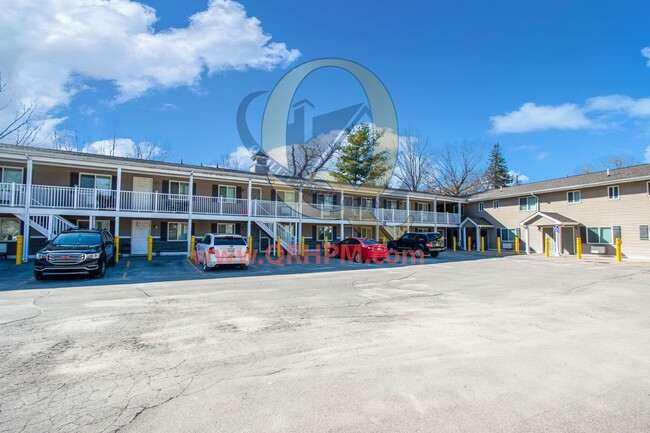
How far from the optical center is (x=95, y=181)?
797 inches

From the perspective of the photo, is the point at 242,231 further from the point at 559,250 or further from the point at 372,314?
the point at 559,250

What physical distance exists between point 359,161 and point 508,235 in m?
15.9

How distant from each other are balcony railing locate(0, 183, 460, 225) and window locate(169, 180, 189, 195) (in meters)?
1.39

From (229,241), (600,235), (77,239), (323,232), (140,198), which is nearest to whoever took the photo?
(77,239)

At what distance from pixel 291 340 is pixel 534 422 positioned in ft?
10.8

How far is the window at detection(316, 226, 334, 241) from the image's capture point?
93.3 feet

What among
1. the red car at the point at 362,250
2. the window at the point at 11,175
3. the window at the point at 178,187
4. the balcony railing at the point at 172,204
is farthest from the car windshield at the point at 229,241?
the window at the point at 11,175

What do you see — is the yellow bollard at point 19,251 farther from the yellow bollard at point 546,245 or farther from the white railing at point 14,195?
the yellow bollard at point 546,245

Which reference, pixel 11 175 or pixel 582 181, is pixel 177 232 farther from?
pixel 582 181

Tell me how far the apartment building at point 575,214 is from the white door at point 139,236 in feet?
90.9

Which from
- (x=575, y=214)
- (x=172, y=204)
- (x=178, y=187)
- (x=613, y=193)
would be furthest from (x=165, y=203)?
(x=613, y=193)

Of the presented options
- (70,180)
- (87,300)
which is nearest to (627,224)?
(87,300)

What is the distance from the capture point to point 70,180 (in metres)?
19.5

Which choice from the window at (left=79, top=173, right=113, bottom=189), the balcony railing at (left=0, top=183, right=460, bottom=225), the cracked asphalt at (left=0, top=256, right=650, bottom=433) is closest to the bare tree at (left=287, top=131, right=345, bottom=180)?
the balcony railing at (left=0, top=183, right=460, bottom=225)
